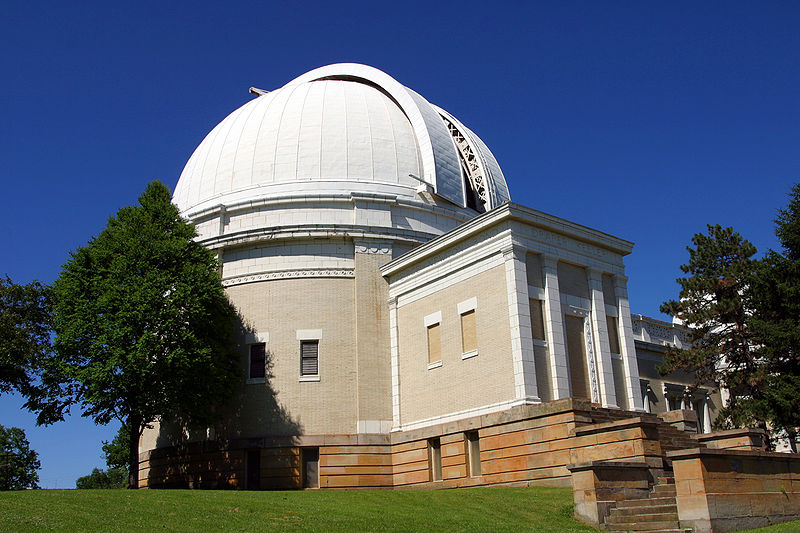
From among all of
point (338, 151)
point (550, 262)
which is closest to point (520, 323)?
point (550, 262)

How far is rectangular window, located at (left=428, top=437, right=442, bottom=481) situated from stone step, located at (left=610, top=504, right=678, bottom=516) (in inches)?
403

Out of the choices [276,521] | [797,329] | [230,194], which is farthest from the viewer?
[230,194]

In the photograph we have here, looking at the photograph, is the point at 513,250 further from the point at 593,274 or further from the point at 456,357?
the point at 456,357

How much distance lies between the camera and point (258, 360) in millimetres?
29578

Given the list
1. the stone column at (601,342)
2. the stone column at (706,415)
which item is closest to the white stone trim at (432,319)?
the stone column at (601,342)

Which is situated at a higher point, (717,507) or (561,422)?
(561,422)

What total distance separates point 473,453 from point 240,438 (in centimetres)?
938

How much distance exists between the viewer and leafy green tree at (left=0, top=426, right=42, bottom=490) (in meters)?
62.7

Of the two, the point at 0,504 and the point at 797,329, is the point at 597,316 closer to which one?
the point at 797,329

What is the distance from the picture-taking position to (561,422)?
70.4 feet

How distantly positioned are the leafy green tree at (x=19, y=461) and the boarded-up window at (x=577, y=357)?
5250 cm

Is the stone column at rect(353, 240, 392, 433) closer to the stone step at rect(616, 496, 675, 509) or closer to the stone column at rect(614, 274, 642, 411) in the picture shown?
the stone column at rect(614, 274, 642, 411)

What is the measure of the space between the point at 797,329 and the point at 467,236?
11022mm

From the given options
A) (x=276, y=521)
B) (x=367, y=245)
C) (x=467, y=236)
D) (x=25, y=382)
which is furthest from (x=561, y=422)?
(x=25, y=382)
